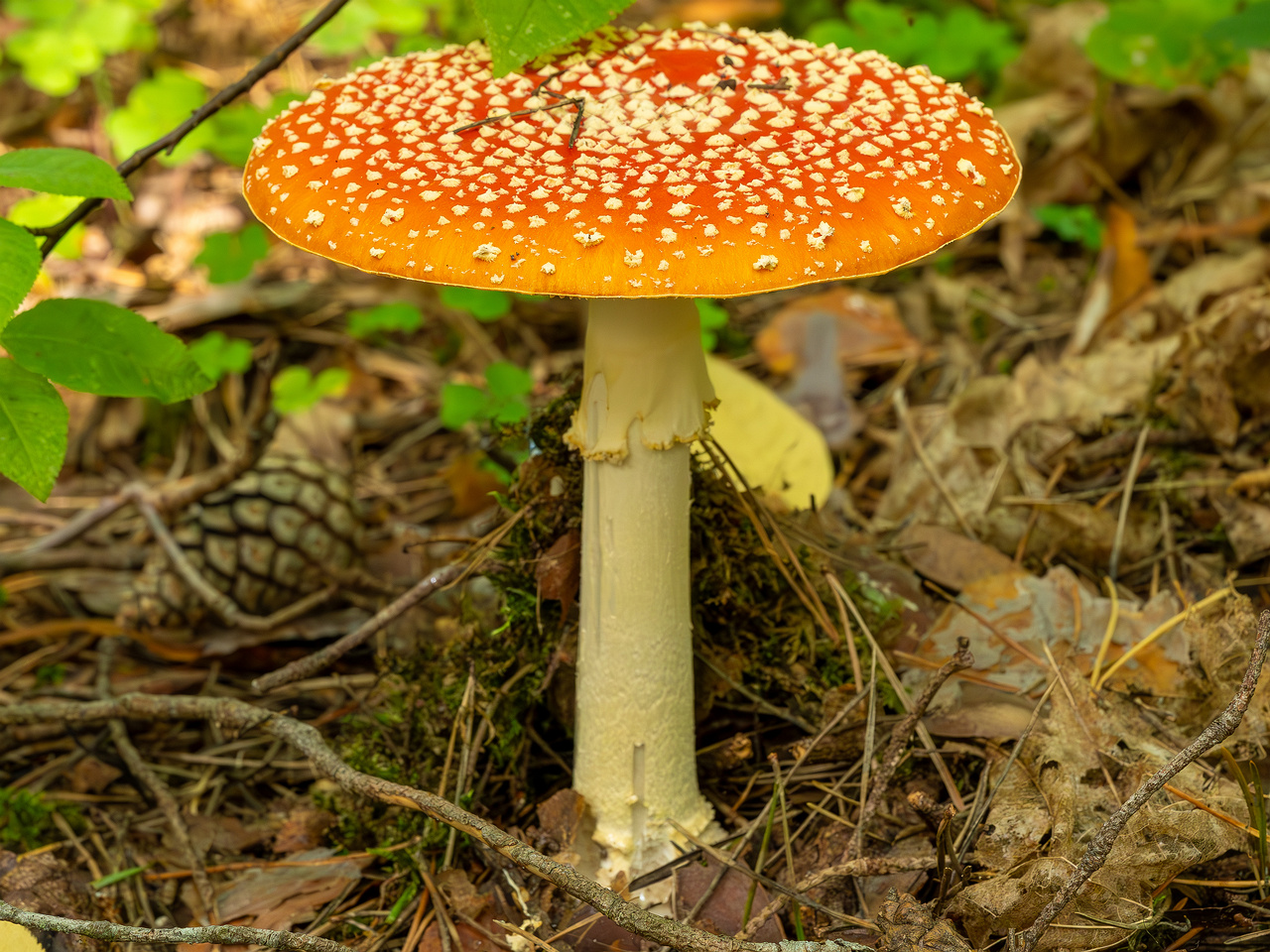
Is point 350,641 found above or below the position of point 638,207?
below

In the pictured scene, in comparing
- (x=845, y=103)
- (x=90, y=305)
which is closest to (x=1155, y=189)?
(x=845, y=103)

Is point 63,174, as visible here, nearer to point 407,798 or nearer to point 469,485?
point 407,798

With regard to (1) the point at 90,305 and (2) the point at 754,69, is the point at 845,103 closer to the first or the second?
(2) the point at 754,69

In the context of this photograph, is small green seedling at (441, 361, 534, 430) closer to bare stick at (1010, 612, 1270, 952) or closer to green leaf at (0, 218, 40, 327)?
green leaf at (0, 218, 40, 327)

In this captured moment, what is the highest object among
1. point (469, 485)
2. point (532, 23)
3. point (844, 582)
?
point (532, 23)

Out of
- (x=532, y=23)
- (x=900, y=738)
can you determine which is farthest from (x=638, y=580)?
(x=532, y=23)

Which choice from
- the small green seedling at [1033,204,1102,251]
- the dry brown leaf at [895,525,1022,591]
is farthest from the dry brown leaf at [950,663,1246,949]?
the small green seedling at [1033,204,1102,251]
